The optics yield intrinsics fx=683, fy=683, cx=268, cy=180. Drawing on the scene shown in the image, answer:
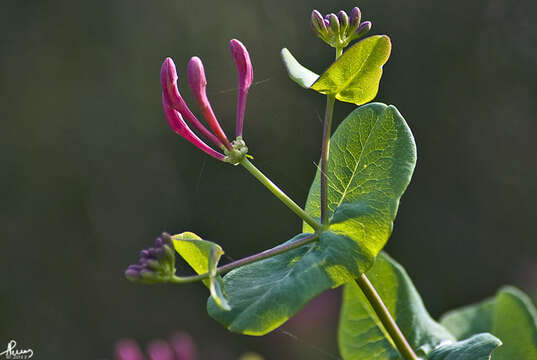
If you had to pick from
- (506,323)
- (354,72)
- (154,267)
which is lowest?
(506,323)

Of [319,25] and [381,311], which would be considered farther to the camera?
[319,25]

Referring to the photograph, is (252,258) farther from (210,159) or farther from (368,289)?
(210,159)

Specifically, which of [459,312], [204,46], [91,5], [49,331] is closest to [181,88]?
[204,46]

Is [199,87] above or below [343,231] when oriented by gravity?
above

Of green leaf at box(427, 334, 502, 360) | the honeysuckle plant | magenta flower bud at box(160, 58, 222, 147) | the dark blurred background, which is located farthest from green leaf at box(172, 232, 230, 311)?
the dark blurred background

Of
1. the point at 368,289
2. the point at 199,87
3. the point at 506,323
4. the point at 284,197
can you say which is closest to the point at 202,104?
the point at 199,87

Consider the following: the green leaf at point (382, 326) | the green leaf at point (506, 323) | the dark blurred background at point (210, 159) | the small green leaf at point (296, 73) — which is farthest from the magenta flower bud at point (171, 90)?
the dark blurred background at point (210, 159)

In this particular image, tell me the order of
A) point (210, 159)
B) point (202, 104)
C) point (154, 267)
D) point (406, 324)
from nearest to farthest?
point (154, 267) < point (202, 104) < point (406, 324) < point (210, 159)

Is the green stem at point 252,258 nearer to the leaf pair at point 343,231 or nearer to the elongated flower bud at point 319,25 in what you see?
the leaf pair at point 343,231
